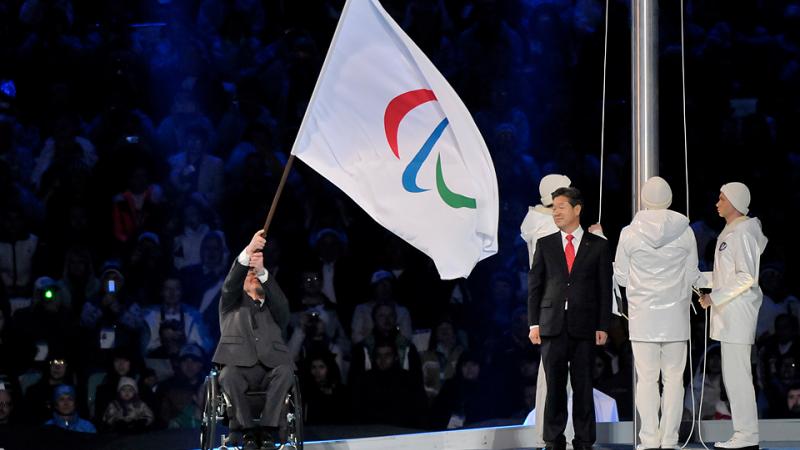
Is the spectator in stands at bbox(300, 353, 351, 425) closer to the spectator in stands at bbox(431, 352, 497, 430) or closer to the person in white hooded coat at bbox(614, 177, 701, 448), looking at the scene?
the spectator in stands at bbox(431, 352, 497, 430)

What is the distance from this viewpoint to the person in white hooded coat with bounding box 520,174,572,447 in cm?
773

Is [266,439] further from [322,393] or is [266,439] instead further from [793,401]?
A: [793,401]

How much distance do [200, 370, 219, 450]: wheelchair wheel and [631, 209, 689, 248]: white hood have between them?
7.85ft

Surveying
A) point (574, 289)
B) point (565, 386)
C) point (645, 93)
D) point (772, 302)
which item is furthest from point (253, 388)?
point (772, 302)

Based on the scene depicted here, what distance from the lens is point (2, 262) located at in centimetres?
1010

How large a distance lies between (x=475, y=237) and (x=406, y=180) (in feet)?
1.52

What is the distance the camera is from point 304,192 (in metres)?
11.5

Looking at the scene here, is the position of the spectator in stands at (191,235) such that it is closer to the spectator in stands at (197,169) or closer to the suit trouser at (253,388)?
the spectator in stands at (197,169)

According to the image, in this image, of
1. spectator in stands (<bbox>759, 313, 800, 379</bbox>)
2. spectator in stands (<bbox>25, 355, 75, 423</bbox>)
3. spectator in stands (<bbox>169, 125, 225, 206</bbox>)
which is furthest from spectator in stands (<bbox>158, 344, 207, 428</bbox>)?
spectator in stands (<bbox>759, 313, 800, 379</bbox>)

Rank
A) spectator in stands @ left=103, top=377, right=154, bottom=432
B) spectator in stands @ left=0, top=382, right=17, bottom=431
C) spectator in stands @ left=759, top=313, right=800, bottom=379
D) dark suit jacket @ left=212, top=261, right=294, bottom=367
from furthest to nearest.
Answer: spectator in stands @ left=759, top=313, right=800, bottom=379
spectator in stands @ left=103, top=377, right=154, bottom=432
spectator in stands @ left=0, top=382, right=17, bottom=431
dark suit jacket @ left=212, top=261, right=294, bottom=367

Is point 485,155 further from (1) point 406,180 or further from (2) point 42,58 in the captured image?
(2) point 42,58

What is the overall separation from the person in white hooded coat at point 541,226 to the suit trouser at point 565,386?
0.23 m

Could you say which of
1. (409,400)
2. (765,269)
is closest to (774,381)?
(765,269)

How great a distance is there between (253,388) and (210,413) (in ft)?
1.47
